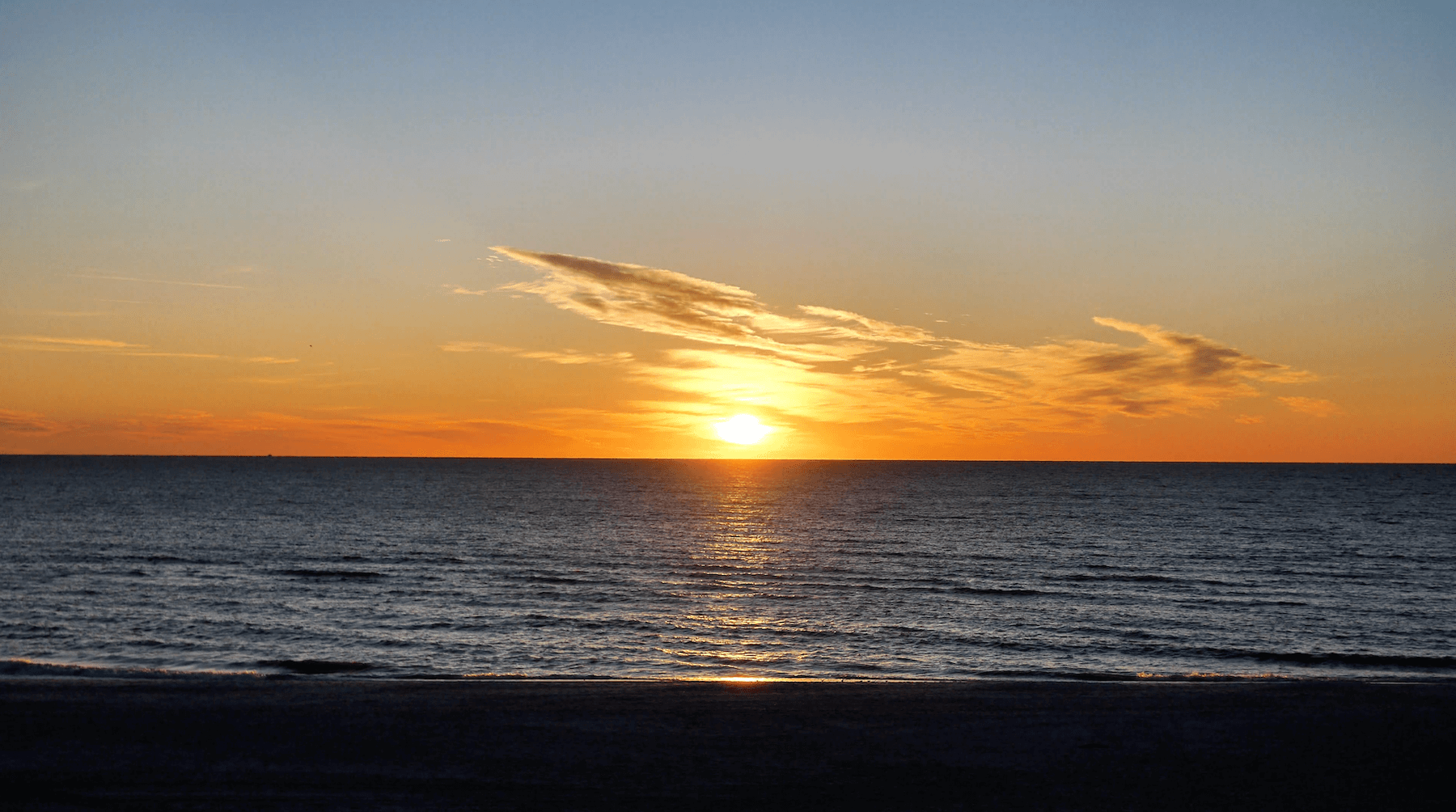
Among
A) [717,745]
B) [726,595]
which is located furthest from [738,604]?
[717,745]

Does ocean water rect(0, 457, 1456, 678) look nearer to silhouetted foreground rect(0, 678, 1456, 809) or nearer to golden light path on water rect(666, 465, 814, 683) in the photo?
golden light path on water rect(666, 465, 814, 683)

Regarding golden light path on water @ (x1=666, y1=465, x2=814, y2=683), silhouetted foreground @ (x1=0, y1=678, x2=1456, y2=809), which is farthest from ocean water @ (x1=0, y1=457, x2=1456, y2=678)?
silhouetted foreground @ (x1=0, y1=678, x2=1456, y2=809)

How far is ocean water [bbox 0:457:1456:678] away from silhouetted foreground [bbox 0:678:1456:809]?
5.54 m

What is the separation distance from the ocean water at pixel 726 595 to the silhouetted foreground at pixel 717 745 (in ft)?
18.2

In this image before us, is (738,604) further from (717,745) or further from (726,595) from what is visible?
(717,745)

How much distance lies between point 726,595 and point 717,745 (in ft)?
81.4

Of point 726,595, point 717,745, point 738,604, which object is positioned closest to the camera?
point 717,745

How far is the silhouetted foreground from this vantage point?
12016 mm

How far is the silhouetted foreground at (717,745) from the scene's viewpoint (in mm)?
12016

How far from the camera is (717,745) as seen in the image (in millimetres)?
14039

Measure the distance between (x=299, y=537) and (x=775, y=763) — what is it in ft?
203

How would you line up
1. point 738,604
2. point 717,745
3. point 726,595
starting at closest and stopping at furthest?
point 717,745, point 738,604, point 726,595

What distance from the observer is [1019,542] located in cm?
6481

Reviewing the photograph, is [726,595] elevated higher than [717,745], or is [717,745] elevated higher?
[717,745]
